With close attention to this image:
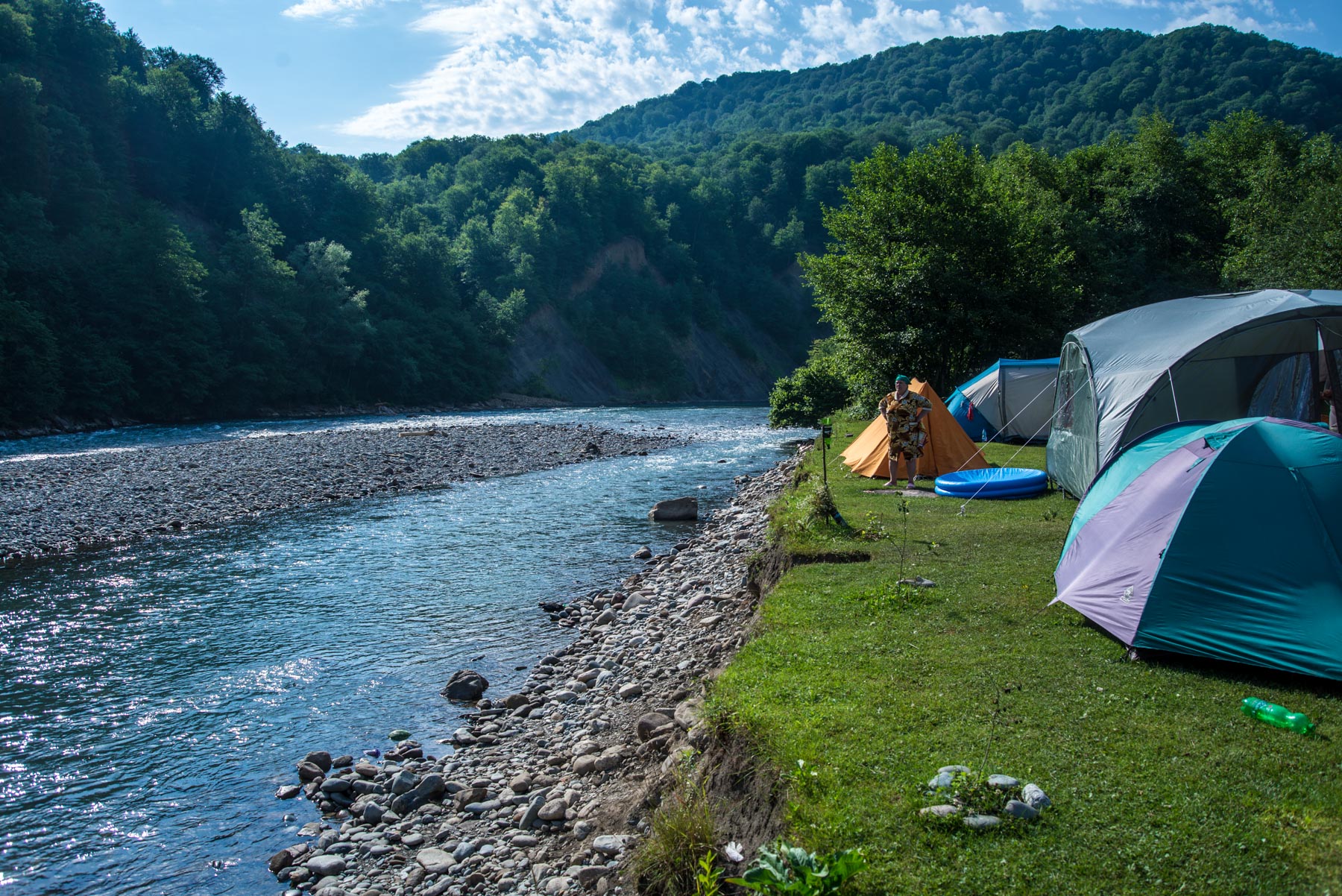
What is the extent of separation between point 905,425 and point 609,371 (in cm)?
7131

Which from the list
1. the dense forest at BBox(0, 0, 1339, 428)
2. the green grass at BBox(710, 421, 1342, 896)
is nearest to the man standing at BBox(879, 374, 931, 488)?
the green grass at BBox(710, 421, 1342, 896)

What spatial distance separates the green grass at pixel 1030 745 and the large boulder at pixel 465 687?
338 cm

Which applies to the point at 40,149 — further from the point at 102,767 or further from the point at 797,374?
the point at 102,767

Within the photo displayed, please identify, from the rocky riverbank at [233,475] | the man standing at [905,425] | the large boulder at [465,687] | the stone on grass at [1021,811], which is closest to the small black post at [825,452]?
the man standing at [905,425]

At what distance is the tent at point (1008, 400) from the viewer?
21.7 metres

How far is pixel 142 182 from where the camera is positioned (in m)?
58.6

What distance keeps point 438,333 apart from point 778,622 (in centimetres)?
6077

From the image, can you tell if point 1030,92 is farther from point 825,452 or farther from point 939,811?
point 939,811

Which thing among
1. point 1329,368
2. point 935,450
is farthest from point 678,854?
point 935,450

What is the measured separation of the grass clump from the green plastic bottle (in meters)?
3.56

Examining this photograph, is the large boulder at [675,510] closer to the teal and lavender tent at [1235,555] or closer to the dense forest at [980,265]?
the dense forest at [980,265]

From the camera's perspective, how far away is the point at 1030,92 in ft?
398

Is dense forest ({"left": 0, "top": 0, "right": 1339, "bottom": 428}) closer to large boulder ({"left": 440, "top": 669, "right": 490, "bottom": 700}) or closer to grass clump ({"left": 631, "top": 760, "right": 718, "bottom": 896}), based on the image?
large boulder ({"left": 440, "top": 669, "right": 490, "bottom": 700})

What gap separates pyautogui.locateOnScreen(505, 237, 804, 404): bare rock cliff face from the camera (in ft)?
253
